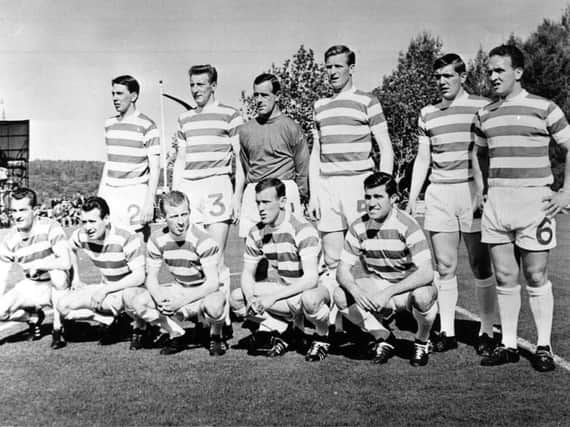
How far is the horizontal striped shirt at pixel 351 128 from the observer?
4.88 metres

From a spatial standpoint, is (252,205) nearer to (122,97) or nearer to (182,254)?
(182,254)

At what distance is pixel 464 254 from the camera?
1093 centimetres

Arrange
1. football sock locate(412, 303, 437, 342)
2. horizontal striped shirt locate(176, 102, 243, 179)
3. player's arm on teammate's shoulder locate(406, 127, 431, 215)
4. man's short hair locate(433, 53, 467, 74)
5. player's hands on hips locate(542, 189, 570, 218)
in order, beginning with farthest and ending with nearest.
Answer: horizontal striped shirt locate(176, 102, 243, 179) < player's arm on teammate's shoulder locate(406, 127, 431, 215) < man's short hair locate(433, 53, 467, 74) < football sock locate(412, 303, 437, 342) < player's hands on hips locate(542, 189, 570, 218)

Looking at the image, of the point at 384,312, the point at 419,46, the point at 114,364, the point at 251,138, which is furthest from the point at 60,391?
the point at 419,46

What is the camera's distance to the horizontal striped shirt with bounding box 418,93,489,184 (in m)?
4.56

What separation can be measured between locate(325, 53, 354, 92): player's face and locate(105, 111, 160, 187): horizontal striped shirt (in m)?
1.65

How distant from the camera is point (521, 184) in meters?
4.09

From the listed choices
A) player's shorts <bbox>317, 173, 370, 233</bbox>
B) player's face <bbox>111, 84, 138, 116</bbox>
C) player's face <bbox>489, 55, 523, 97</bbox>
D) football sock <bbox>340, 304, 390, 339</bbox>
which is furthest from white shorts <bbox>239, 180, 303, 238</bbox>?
player's face <bbox>489, 55, 523, 97</bbox>

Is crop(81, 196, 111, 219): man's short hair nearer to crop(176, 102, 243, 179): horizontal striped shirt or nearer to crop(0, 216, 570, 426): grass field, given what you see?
crop(176, 102, 243, 179): horizontal striped shirt

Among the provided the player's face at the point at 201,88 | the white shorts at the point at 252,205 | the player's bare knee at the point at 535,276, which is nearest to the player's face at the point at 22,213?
the player's face at the point at 201,88

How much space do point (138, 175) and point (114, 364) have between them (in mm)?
1823

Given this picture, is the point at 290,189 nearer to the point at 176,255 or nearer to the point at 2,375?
the point at 176,255

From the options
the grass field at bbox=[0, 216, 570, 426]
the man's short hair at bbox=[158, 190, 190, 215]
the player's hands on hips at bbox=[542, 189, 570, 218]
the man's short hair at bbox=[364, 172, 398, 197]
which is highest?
the man's short hair at bbox=[364, 172, 398, 197]

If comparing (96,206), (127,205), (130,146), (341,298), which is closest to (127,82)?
(130,146)
